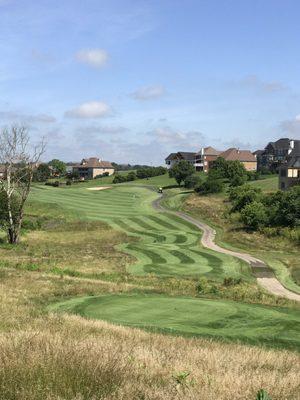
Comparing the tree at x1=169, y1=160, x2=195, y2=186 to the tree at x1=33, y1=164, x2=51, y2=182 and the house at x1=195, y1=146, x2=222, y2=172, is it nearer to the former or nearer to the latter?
the house at x1=195, y1=146, x2=222, y2=172

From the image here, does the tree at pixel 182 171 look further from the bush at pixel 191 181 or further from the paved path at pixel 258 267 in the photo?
the paved path at pixel 258 267

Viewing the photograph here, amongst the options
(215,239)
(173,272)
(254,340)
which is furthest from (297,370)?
(215,239)

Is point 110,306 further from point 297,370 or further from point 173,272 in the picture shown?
point 173,272

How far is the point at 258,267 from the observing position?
4575cm


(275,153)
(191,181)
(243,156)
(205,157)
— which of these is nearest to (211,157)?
(205,157)

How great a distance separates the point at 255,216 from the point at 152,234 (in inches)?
545

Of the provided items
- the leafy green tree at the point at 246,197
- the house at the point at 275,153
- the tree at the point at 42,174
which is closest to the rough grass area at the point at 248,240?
the leafy green tree at the point at 246,197

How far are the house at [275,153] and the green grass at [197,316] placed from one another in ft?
482

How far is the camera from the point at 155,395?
616cm

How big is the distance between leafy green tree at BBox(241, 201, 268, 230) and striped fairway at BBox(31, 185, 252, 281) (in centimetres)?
679

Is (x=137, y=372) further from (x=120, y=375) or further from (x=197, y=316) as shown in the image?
(x=197, y=316)

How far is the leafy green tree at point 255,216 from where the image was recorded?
66.9m

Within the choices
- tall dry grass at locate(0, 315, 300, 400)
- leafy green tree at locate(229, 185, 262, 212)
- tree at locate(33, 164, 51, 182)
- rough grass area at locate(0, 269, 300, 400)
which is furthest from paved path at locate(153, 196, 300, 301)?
tree at locate(33, 164, 51, 182)

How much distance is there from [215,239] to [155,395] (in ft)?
193
